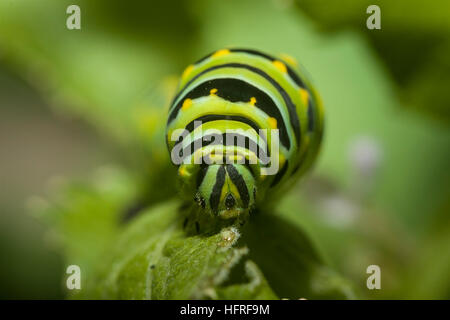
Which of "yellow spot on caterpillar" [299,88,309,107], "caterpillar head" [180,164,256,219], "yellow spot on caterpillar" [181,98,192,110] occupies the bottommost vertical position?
Result: "caterpillar head" [180,164,256,219]

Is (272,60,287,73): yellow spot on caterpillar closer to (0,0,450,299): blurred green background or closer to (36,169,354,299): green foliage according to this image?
(36,169,354,299): green foliage

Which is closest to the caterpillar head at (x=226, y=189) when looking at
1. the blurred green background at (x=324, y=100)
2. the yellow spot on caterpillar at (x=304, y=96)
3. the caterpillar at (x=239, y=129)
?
the caterpillar at (x=239, y=129)

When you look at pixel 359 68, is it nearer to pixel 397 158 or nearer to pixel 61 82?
pixel 397 158

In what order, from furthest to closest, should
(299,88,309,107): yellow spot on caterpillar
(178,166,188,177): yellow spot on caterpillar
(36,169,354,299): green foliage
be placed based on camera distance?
(299,88,309,107): yellow spot on caterpillar, (178,166,188,177): yellow spot on caterpillar, (36,169,354,299): green foliage

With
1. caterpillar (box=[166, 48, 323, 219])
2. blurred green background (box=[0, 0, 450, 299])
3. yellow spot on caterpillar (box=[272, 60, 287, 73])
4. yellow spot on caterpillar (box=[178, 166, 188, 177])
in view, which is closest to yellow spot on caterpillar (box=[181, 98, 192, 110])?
caterpillar (box=[166, 48, 323, 219])

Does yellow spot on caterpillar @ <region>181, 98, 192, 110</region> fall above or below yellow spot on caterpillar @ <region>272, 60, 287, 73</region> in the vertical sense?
below

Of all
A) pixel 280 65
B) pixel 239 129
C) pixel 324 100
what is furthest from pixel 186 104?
pixel 324 100

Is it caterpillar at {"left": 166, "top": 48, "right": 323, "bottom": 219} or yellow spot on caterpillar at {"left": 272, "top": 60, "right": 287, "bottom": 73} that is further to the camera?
yellow spot on caterpillar at {"left": 272, "top": 60, "right": 287, "bottom": 73}

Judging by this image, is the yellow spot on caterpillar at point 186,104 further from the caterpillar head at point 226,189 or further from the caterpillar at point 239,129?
the caterpillar head at point 226,189
